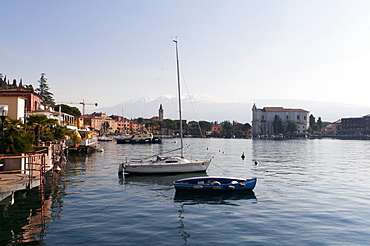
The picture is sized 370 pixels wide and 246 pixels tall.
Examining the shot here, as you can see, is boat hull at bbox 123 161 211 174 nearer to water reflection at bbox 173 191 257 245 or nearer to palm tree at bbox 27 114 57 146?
water reflection at bbox 173 191 257 245

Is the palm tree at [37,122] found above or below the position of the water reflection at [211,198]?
above

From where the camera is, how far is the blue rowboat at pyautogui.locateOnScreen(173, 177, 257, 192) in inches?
1207

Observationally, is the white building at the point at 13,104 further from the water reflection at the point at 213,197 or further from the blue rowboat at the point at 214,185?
the water reflection at the point at 213,197

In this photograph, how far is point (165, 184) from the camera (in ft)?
119

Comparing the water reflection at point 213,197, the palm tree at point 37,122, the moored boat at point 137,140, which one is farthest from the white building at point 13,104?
the moored boat at point 137,140

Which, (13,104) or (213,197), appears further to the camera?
(13,104)

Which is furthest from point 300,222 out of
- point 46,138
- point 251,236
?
point 46,138

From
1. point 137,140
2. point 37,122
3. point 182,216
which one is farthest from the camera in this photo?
point 137,140

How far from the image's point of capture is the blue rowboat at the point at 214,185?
101 feet

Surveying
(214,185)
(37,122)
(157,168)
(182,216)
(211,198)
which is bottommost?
(182,216)

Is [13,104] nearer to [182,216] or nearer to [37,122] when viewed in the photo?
[37,122]

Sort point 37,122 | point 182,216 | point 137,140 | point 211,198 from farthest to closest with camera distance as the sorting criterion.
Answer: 1. point 137,140
2. point 37,122
3. point 211,198
4. point 182,216

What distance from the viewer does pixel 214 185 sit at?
1209 inches

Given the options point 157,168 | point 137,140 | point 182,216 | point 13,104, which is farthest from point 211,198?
point 137,140
